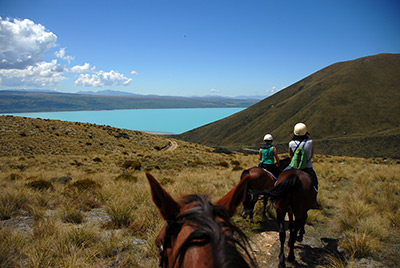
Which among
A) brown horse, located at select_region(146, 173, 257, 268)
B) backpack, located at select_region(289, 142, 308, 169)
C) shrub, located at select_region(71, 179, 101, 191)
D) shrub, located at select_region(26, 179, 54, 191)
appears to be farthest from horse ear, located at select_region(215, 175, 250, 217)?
shrub, located at select_region(26, 179, 54, 191)

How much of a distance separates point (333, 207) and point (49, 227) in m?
8.87

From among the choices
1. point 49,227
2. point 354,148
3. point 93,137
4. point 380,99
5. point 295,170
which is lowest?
point 354,148

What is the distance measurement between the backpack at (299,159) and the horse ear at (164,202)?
14.6 feet

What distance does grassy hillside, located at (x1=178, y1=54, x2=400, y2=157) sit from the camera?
88.7m

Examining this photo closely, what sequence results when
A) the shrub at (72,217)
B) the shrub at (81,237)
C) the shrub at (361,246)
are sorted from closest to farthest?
the shrub at (81,237)
the shrub at (361,246)
the shrub at (72,217)

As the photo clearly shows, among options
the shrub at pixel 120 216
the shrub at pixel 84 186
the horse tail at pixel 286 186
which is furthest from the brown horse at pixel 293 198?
the shrub at pixel 84 186

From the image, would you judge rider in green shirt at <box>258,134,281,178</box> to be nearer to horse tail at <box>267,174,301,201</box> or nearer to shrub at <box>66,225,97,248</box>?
horse tail at <box>267,174,301,201</box>

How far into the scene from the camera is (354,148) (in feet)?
257

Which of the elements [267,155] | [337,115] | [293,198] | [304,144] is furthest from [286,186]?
[337,115]

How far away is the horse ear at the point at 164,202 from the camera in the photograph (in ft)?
4.85

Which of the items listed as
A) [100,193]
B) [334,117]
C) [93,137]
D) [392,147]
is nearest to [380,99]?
[334,117]

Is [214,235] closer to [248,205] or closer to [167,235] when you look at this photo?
[167,235]

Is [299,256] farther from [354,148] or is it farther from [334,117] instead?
[334,117]

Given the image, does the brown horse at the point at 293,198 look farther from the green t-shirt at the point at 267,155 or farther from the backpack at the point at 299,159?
the green t-shirt at the point at 267,155
